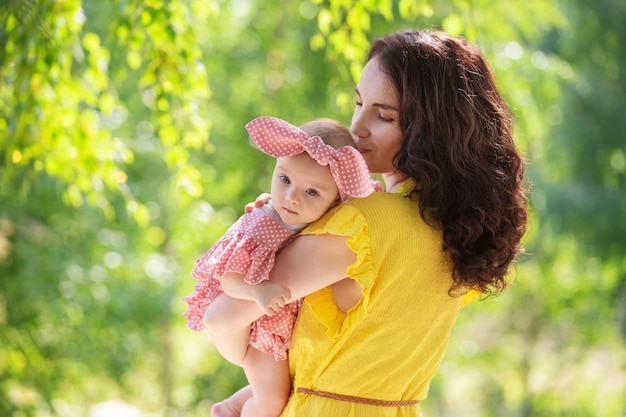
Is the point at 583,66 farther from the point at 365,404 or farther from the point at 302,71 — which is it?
the point at 365,404

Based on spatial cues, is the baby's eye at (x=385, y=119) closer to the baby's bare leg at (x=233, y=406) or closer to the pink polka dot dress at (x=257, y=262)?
the pink polka dot dress at (x=257, y=262)

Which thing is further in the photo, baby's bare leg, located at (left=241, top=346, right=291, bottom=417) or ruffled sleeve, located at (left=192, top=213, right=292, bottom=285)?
baby's bare leg, located at (left=241, top=346, right=291, bottom=417)

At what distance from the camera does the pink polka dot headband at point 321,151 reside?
4.93ft

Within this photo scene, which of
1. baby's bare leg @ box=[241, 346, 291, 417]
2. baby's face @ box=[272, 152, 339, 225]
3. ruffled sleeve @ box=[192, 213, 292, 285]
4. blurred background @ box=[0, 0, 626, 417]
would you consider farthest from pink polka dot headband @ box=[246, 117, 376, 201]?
blurred background @ box=[0, 0, 626, 417]

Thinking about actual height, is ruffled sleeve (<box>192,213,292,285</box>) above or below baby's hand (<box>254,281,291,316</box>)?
above

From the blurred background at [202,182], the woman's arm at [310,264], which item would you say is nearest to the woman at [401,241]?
the woman's arm at [310,264]

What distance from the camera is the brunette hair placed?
156 cm

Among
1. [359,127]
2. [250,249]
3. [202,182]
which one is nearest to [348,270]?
[250,249]

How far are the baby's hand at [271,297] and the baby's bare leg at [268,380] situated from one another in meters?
0.19

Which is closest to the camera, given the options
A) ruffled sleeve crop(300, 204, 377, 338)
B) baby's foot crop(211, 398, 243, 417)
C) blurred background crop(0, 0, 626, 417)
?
ruffled sleeve crop(300, 204, 377, 338)

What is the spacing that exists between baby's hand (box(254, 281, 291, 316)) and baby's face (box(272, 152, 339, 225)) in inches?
5.1

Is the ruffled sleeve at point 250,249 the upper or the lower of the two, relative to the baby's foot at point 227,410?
upper

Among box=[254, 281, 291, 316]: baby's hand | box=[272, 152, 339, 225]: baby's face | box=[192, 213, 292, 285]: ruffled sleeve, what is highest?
box=[272, 152, 339, 225]: baby's face

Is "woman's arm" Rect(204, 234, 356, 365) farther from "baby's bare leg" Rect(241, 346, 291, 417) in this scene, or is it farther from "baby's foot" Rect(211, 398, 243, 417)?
"baby's foot" Rect(211, 398, 243, 417)
